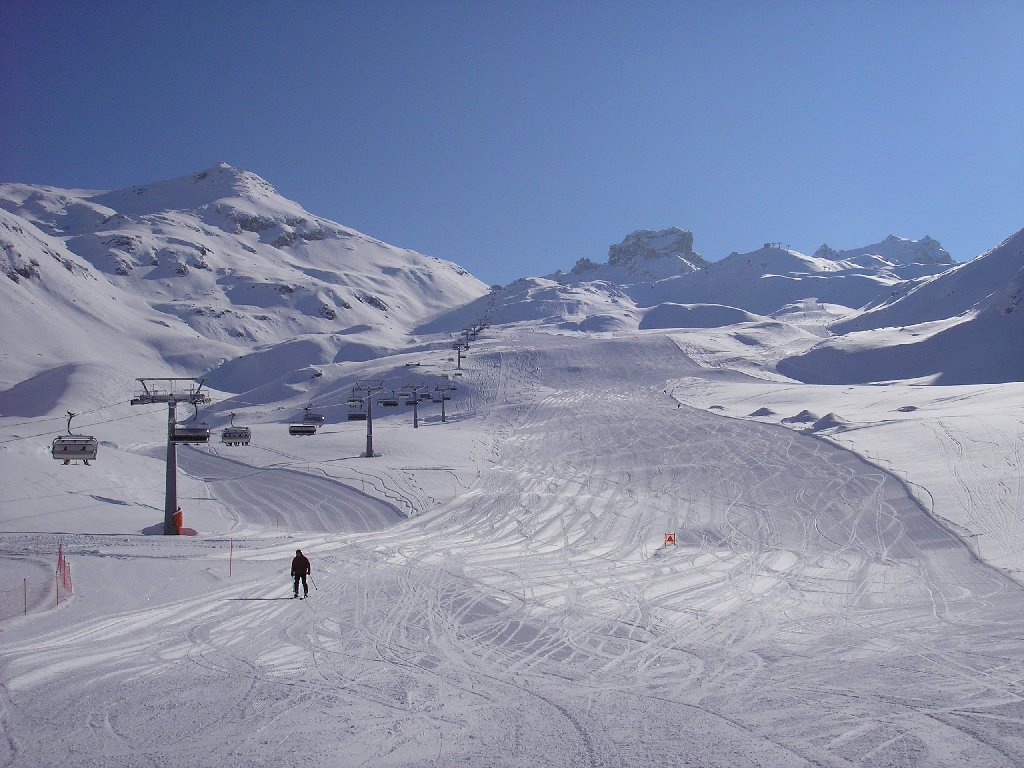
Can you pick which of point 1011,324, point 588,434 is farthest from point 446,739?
point 1011,324

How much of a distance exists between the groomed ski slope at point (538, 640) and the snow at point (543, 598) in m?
0.07

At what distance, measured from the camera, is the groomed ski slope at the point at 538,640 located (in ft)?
28.3

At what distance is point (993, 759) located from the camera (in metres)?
8.14

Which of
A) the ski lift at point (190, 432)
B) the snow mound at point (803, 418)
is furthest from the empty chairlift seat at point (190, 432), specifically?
the snow mound at point (803, 418)

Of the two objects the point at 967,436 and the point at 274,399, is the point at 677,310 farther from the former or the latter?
the point at 967,436

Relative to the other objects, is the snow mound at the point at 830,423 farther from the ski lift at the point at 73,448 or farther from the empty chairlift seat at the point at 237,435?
the ski lift at the point at 73,448

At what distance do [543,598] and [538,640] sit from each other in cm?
393

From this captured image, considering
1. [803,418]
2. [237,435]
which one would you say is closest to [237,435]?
[237,435]

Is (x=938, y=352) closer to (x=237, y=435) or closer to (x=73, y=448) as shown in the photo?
(x=237, y=435)

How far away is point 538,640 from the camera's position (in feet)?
44.5

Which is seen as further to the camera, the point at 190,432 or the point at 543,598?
the point at 190,432

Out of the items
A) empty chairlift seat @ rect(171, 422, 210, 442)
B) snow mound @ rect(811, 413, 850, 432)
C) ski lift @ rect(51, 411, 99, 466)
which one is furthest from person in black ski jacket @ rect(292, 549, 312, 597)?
snow mound @ rect(811, 413, 850, 432)

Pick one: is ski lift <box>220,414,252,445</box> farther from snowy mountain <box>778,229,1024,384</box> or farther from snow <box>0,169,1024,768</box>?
snowy mountain <box>778,229,1024,384</box>

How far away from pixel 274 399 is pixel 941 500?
289ft
